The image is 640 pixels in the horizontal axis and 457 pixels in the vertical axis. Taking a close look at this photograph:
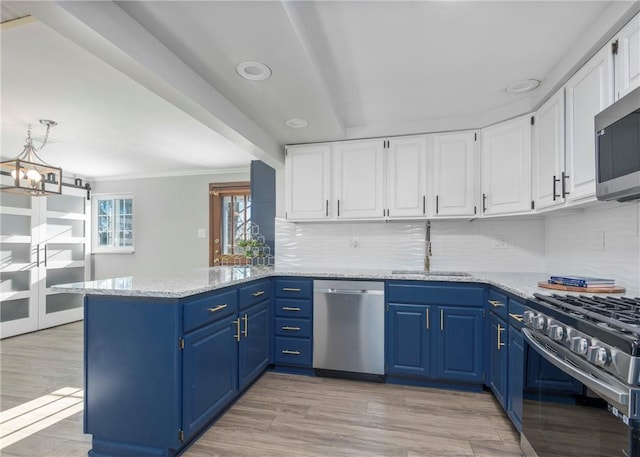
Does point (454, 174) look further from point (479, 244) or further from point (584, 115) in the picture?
point (584, 115)

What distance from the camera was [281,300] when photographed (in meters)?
2.95

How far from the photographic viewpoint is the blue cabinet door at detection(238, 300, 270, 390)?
238cm

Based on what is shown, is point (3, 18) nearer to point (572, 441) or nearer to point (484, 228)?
point (572, 441)

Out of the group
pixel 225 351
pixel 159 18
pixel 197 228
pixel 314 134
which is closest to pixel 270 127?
pixel 314 134

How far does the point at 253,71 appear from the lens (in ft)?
6.68

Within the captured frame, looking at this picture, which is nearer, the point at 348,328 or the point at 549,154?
the point at 549,154

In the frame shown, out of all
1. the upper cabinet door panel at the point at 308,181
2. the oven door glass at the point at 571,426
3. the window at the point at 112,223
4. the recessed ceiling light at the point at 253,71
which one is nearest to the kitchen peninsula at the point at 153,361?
the oven door glass at the point at 571,426

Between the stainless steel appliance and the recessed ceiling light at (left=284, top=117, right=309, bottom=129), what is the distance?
2.09m

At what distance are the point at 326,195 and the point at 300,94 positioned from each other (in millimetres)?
1156

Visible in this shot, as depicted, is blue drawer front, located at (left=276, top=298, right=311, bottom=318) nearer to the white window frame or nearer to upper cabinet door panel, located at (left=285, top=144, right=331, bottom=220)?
upper cabinet door panel, located at (left=285, top=144, right=331, bottom=220)

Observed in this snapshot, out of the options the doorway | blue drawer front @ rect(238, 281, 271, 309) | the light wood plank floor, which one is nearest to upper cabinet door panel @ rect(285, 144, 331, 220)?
blue drawer front @ rect(238, 281, 271, 309)

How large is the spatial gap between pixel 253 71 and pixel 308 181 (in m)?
1.44

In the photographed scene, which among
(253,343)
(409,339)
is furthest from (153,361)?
(409,339)

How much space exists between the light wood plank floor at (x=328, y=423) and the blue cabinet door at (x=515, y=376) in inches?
6.2
